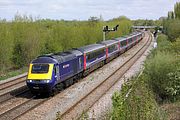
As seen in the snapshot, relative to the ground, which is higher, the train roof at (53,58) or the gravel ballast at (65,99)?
the train roof at (53,58)

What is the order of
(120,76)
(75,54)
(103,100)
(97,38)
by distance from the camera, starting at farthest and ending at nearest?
(97,38) < (120,76) < (75,54) < (103,100)

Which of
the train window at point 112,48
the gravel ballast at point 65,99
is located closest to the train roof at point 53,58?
the gravel ballast at point 65,99

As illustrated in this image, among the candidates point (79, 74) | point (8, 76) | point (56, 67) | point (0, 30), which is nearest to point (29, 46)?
point (0, 30)

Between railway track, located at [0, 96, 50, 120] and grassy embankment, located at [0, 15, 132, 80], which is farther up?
grassy embankment, located at [0, 15, 132, 80]

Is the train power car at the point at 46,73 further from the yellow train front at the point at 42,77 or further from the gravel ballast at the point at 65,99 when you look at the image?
the gravel ballast at the point at 65,99

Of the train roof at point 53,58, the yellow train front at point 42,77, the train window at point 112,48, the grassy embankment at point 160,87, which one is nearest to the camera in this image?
the grassy embankment at point 160,87

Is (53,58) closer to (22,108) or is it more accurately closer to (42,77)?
(42,77)

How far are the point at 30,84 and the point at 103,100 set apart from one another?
4.21 m

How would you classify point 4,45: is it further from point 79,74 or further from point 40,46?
point 79,74

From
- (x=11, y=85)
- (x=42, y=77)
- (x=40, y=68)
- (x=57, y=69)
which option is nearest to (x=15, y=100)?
(x=42, y=77)

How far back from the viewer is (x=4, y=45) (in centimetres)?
3306

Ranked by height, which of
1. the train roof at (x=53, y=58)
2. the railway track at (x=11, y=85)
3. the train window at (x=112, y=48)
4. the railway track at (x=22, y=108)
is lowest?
the railway track at (x=11, y=85)

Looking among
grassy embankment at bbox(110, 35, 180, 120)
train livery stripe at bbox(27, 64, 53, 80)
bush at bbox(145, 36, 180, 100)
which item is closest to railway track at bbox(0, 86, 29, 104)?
train livery stripe at bbox(27, 64, 53, 80)

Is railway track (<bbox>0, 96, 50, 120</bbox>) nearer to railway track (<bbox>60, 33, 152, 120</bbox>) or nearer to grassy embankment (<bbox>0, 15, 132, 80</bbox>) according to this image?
railway track (<bbox>60, 33, 152, 120</bbox>)
